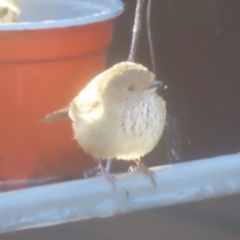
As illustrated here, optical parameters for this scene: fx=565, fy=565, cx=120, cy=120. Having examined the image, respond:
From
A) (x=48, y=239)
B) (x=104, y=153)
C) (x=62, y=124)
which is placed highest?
(x=48, y=239)

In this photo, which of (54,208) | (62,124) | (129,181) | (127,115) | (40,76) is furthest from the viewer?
(62,124)

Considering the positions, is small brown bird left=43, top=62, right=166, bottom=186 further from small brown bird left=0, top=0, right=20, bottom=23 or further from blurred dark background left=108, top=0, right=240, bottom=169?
blurred dark background left=108, top=0, right=240, bottom=169

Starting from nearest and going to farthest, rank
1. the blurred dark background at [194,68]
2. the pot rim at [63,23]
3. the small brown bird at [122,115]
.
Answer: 1. the small brown bird at [122,115]
2. the pot rim at [63,23]
3. the blurred dark background at [194,68]

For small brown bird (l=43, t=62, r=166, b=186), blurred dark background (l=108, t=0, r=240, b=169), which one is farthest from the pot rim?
blurred dark background (l=108, t=0, r=240, b=169)

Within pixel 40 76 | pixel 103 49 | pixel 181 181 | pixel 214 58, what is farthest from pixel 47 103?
pixel 181 181

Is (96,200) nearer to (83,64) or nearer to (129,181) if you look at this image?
(129,181)

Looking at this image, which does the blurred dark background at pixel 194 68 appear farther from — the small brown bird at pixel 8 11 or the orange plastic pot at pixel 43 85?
the small brown bird at pixel 8 11

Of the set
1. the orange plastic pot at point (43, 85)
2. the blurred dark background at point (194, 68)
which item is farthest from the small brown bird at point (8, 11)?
the blurred dark background at point (194, 68)
